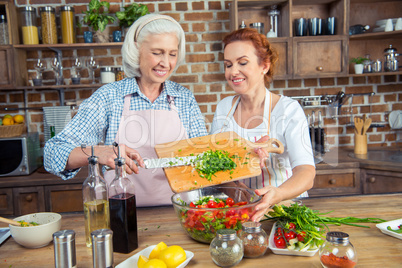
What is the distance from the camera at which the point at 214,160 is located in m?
1.47

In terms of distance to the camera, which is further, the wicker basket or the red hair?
the wicker basket

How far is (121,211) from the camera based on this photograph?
3.75 feet

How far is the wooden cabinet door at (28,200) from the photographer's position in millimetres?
2676

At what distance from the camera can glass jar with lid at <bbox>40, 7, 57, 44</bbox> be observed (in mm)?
2877

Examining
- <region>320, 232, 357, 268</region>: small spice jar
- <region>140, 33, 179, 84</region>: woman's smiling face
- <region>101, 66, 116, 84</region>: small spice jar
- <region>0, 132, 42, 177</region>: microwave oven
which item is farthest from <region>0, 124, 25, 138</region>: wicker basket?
<region>320, 232, 357, 268</region>: small spice jar

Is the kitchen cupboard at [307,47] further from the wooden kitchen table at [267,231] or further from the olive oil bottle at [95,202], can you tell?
the olive oil bottle at [95,202]

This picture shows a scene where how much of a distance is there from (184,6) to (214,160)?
6.78ft

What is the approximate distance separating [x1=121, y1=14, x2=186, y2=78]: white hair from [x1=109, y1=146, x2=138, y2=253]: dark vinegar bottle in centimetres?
89

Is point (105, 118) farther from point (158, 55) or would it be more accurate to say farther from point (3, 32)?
point (3, 32)

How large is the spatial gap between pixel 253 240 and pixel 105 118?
1.13 metres

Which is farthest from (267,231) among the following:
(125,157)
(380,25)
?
(380,25)

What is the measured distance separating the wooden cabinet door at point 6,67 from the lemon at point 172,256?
2.46 meters

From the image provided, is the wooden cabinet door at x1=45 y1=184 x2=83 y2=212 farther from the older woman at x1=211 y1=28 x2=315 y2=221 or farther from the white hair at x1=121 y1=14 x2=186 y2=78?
the older woman at x1=211 y1=28 x2=315 y2=221

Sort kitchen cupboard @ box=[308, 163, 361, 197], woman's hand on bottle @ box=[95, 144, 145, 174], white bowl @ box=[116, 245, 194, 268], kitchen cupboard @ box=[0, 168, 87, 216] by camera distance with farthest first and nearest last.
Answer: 1. kitchen cupboard @ box=[308, 163, 361, 197]
2. kitchen cupboard @ box=[0, 168, 87, 216]
3. woman's hand on bottle @ box=[95, 144, 145, 174]
4. white bowl @ box=[116, 245, 194, 268]
